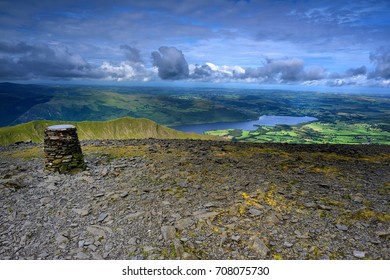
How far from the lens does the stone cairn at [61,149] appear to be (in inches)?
603

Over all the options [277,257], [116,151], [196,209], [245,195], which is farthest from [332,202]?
[116,151]

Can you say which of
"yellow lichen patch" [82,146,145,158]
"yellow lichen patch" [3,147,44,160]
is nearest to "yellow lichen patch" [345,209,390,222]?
"yellow lichen patch" [82,146,145,158]

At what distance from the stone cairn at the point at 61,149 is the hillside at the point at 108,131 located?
133 metres

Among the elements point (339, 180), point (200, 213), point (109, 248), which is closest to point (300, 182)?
point (339, 180)

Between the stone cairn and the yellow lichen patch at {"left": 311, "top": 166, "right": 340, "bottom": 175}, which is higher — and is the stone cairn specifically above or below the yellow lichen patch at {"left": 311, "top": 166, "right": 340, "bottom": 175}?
above

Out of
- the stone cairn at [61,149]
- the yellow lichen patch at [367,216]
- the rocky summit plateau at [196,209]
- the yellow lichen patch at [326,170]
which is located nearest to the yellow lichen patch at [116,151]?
the rocky summit plateau at [196,209]

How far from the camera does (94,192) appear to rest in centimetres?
1347

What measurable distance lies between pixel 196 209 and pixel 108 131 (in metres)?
163

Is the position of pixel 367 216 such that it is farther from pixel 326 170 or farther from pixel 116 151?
pixel 116 151

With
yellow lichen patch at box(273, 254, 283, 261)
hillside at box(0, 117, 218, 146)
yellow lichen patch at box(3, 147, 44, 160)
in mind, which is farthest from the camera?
hillside at box(0, 117, 218, 146)

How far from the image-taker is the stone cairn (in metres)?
15.3

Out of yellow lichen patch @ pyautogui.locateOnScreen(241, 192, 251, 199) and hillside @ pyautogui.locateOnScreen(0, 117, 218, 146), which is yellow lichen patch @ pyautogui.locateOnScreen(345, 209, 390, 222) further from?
hillside @ pyautogui.locateOnScreen(0, 117, 218, 146)

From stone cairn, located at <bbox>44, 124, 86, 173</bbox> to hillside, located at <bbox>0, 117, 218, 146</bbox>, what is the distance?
436ft

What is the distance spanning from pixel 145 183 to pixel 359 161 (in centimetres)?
1551
